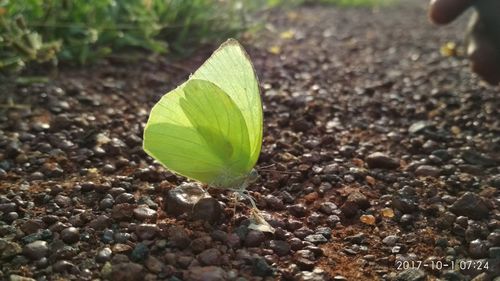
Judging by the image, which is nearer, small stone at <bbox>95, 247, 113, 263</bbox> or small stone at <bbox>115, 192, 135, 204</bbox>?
small stone at <bbox>95, 247, 113, 263</bbox>

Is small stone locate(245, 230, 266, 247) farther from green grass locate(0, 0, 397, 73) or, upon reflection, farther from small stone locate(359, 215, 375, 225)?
green grass locate(0, 0, 397, 73)

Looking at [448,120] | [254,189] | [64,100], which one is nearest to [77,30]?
[64,100]

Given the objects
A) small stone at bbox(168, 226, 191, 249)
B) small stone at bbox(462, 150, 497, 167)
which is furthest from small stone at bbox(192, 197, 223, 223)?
small stone at bbox(462, 150, 497, 167)

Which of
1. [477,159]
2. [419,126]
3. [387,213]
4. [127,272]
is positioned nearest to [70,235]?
[127,272]

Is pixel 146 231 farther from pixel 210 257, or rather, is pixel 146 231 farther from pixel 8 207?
pixel 8 207

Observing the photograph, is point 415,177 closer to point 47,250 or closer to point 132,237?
point 132,237

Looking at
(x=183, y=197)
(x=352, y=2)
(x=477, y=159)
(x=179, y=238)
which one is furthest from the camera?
(x=352, y=2)
